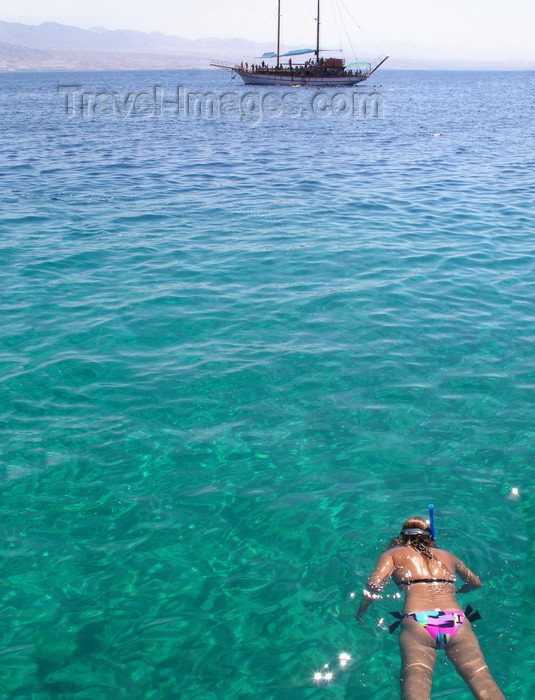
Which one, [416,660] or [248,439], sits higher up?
[248,439]

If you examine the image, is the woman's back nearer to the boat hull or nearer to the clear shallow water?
the clear shallow water

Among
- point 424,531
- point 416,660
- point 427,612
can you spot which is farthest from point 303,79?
point 416,660

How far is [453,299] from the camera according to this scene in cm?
1400

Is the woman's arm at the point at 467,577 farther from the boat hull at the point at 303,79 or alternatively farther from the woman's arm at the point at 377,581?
the boat hull at the point at 303,79

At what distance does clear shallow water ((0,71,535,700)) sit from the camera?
6211 millimetres

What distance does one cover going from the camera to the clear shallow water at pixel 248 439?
20.4ft

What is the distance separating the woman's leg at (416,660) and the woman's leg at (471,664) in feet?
0.67

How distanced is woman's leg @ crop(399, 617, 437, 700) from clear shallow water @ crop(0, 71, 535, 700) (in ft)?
1.71

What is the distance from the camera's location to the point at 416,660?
5.42 meters

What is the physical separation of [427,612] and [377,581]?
2.50 feet

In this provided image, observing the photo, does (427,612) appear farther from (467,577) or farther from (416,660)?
(467,577)

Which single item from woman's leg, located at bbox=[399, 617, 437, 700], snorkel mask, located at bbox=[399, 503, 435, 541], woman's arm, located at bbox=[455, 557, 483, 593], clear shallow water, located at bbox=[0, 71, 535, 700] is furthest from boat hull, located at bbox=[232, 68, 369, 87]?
woman's leg, located at bbox=[399, 617, 437, 700]

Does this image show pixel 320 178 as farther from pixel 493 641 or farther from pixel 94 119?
pixel 94 119

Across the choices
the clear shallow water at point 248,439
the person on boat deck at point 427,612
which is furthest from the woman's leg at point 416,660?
the clear shallow water at point 248,439
